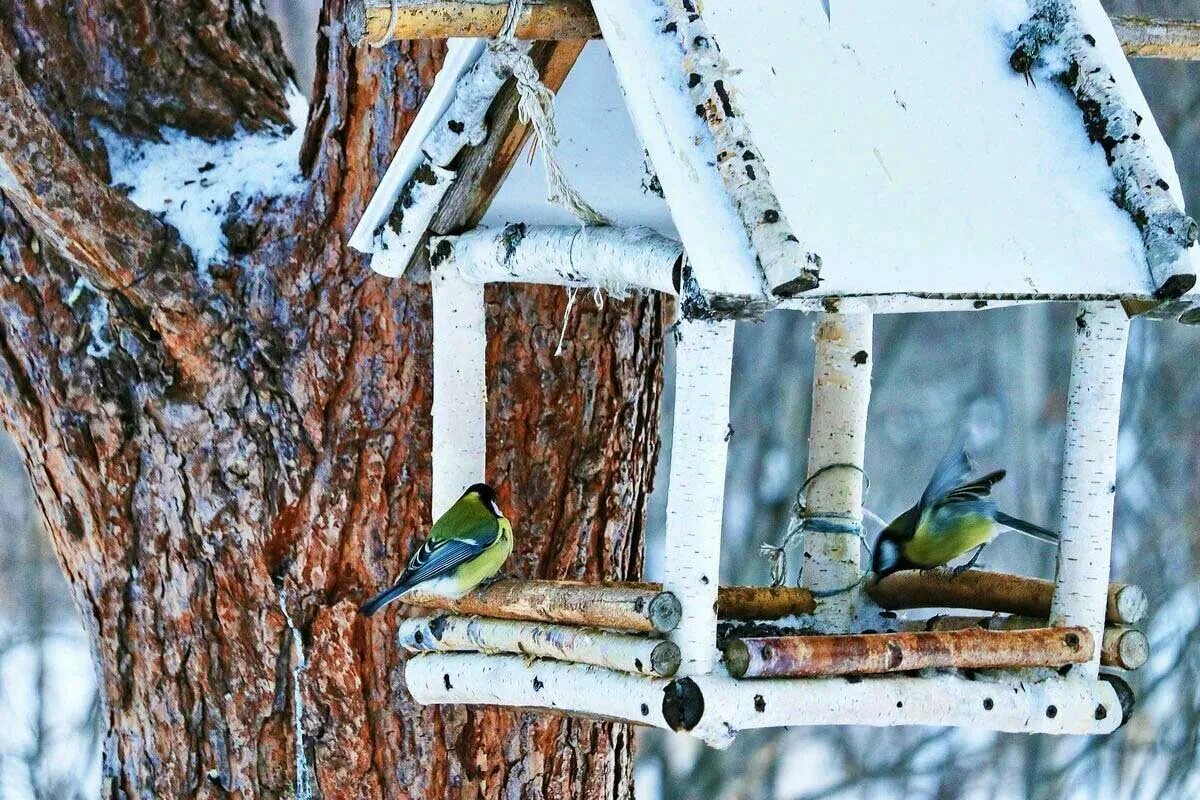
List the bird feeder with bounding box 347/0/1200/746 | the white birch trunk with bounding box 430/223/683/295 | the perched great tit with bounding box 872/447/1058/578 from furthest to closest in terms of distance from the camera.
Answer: the perched great tit with bounding box 872/447/1058/578
the white birch trunk with bounding box 430/223/683/295
the bird feeder with bounding box 347/0/1200/746

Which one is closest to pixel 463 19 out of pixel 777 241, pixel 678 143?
pixel 678 143

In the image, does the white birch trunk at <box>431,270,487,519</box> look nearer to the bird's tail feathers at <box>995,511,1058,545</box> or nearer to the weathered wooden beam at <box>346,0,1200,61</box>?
the weathered wooden beam at <box>346,0,1200,61</box>

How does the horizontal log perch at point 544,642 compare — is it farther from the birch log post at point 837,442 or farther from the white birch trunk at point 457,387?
the birch log post at point 837,442

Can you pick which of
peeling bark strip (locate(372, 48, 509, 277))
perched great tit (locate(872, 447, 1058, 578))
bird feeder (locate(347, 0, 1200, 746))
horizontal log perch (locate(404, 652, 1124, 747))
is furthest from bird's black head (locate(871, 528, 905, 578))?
peeling bark strip (locate(372, 48, 509, 277))

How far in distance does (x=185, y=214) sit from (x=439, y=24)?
3.27ft

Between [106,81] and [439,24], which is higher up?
[106,81]

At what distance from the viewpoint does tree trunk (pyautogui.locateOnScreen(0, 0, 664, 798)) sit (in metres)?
2.90

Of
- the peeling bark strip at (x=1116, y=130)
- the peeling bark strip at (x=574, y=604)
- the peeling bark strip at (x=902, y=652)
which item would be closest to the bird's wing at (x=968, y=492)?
the peeling bark strip at (x=902, y=652)

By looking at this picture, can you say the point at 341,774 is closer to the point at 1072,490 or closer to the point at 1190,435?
the point at 1072,490

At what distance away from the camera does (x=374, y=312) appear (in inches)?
115

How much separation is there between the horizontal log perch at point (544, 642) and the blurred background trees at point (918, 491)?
12.2 feet

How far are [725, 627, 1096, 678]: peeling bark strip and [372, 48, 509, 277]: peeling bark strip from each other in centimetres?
90

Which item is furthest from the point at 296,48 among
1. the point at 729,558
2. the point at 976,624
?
the point at 976,624

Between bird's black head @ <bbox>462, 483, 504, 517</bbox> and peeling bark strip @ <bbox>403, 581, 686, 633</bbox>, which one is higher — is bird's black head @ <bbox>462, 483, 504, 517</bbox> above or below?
above
